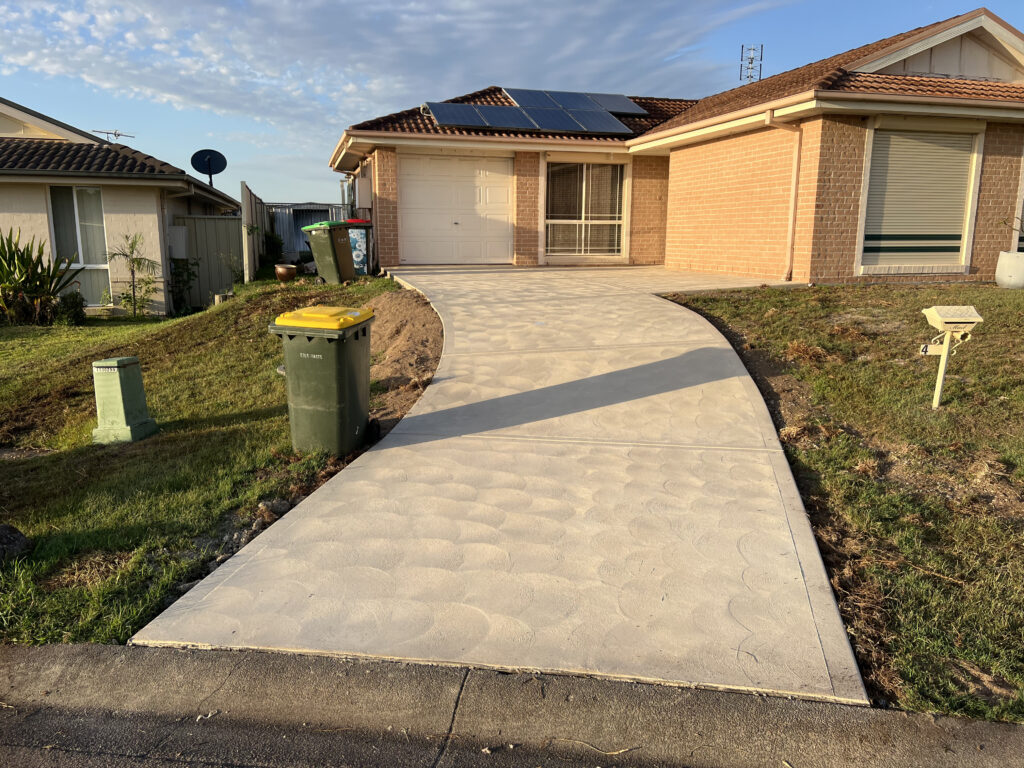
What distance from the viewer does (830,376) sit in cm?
714

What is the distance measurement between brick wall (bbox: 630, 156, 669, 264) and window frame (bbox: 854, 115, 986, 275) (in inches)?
232

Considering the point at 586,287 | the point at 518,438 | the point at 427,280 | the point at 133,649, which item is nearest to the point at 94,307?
the point at 427,280

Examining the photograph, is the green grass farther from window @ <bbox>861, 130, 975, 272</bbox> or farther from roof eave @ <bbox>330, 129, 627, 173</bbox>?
window @ <bbox>861, 130, 975, 272</bbox>

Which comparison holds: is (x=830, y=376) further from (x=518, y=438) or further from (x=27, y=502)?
(x=27, y=502)

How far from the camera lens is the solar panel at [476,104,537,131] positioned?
651 inches

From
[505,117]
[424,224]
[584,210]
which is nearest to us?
[424,224]

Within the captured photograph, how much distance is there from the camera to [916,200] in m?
12.9

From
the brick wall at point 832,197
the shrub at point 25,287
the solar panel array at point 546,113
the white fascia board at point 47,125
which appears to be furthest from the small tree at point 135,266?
the brick wall at point 832,197

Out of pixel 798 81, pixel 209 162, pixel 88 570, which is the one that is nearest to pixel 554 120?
pixel 798 81

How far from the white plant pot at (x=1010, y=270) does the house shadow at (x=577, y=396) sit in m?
7.60

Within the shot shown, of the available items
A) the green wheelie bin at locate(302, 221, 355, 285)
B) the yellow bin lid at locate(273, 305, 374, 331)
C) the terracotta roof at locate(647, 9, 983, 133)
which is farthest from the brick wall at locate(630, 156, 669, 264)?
the yellow bin lid at locate(273, 305, 374, 331)

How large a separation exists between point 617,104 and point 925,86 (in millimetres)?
8458

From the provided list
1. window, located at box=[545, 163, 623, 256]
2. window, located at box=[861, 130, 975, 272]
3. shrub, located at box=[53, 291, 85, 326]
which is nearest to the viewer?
window, located at box=[861, 130, 975, 272]

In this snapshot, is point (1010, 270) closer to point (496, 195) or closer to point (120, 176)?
point (496, 195)
